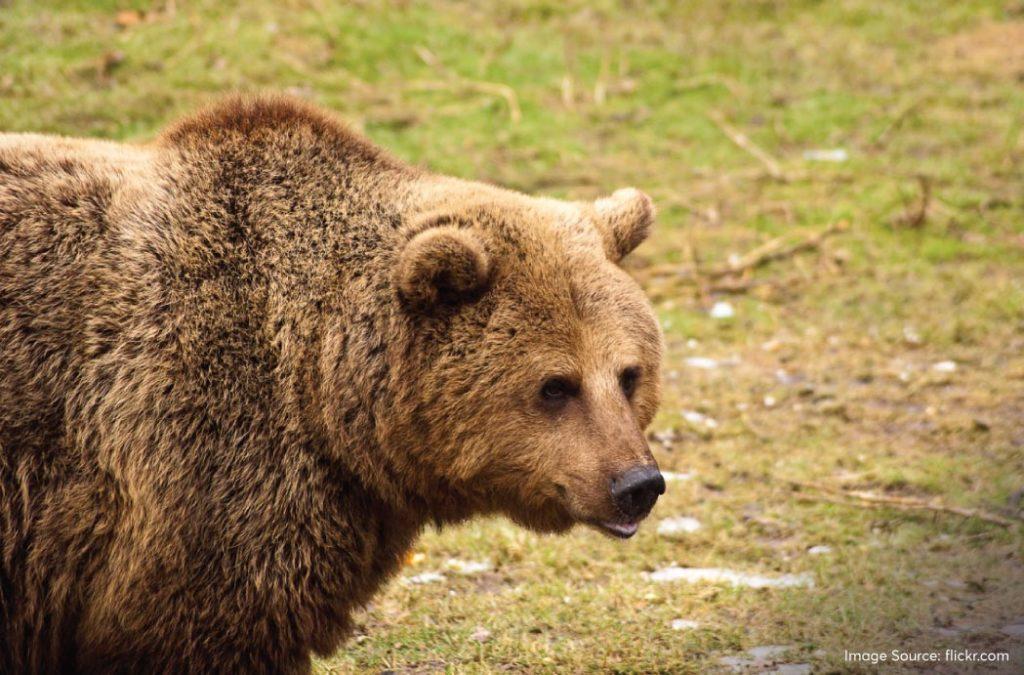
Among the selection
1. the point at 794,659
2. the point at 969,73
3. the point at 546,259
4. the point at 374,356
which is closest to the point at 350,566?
the point at 374,356

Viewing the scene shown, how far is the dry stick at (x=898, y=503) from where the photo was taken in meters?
6.99

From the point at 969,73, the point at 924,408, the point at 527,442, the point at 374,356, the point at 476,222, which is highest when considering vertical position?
the point at 476,222

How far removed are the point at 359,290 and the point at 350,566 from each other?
1.09 m

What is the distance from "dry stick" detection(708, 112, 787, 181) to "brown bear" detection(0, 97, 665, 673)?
7157mm

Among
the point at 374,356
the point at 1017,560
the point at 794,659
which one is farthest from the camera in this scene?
the point at 1017,560

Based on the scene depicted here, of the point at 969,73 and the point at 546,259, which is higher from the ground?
the point at 546,259

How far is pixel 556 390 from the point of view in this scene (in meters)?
4.78

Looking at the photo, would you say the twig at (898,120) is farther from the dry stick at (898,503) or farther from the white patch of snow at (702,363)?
the dry stick at (898,503)

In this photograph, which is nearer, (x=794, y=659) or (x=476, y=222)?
(x=476, y=222)

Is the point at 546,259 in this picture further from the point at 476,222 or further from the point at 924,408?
the point at 924,408

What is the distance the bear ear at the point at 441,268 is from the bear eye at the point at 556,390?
1.53ft

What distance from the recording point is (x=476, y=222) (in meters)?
4.85

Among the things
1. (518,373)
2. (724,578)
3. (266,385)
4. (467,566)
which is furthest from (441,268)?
(724,578)

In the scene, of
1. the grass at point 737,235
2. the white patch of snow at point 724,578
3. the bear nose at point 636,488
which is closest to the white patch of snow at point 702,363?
the grass at point 737,235
